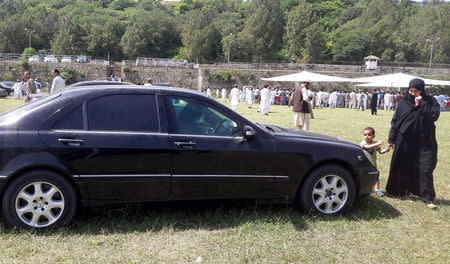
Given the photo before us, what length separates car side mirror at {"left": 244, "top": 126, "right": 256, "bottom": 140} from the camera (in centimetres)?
459

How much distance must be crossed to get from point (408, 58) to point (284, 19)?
3478 cm

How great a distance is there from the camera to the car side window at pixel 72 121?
4.19m

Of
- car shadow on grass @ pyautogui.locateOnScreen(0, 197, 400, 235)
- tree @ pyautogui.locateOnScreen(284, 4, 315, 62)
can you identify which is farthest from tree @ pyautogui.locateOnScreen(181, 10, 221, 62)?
car shadow on grass @ pyautogui.locateOnScreen(0, 197, 400, 235)

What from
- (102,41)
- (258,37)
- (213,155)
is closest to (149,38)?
(102,41)

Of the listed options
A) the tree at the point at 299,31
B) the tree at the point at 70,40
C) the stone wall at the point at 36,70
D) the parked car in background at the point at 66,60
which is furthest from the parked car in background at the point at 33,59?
the tree at the point at 299,31

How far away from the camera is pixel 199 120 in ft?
15.3

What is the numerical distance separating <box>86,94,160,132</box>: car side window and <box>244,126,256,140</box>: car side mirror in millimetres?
1015

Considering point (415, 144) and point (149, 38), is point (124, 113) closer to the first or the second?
point (415, 144)

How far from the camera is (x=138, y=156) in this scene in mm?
4281

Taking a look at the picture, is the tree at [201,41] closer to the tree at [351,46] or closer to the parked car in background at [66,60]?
the tree at [351,46]

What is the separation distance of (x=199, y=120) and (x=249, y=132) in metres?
0.61

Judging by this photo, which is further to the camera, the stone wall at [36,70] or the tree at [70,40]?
the tree at [70,40]

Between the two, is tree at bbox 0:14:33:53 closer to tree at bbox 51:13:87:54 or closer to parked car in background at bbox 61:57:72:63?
tree at bbox 51:13:87:54

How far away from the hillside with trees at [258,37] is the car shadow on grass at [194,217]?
8247 cm
